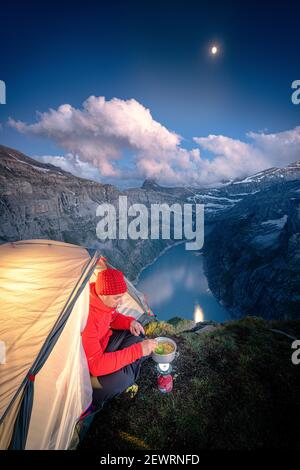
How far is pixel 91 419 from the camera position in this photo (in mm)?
4645

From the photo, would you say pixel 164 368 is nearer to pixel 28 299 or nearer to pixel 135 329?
pixel 135 329

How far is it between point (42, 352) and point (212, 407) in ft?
14.4

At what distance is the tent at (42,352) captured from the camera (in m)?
3.44

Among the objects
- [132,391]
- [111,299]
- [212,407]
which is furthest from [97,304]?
[212,407]

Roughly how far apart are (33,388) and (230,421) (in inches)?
175

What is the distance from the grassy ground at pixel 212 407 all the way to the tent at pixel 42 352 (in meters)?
1.19

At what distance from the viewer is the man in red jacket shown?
4.17m

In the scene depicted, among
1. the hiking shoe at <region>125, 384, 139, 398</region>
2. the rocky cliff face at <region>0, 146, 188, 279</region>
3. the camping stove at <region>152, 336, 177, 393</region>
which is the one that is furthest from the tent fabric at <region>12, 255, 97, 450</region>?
the rocky cliff face at <region>0, 146, 188, 279</region>

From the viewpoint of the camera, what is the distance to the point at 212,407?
5.12m

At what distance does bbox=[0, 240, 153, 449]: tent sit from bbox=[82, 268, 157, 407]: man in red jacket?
216 millimetres

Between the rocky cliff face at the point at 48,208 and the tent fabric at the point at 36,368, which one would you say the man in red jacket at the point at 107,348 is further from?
the rocky cliff face at the point at 48,208

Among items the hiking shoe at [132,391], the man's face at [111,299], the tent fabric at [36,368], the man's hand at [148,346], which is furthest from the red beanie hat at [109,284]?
the hiking shoe at [132,391]

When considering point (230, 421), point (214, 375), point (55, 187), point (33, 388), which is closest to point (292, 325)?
point (214, 375)
